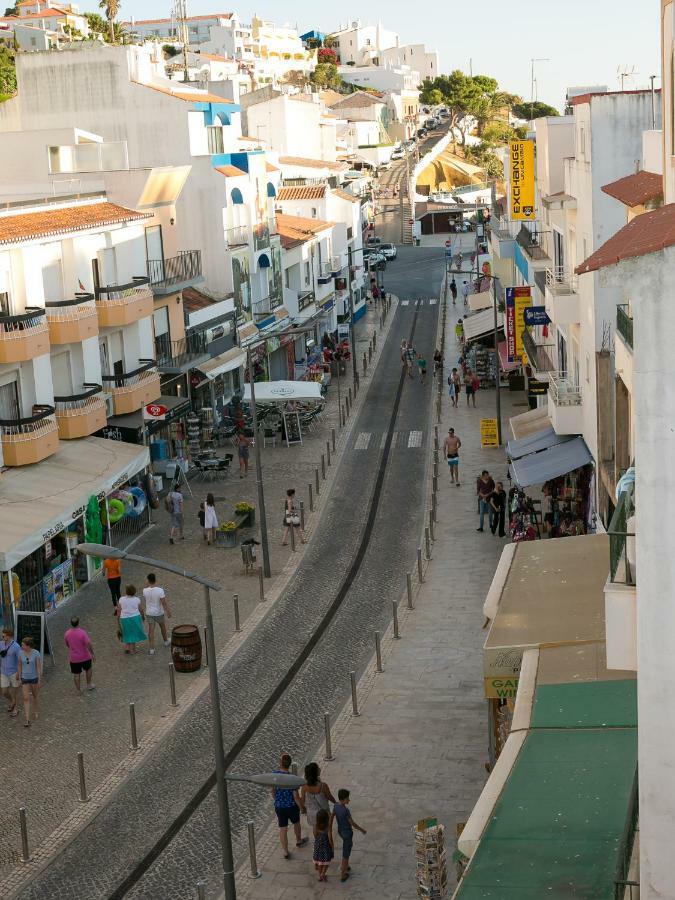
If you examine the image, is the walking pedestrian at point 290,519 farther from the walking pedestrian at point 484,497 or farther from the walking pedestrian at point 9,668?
the walking pedestrian at point 9,668

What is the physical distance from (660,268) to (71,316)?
2787 centimetres

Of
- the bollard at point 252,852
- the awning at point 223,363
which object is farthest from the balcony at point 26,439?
the bollard at point 252,852

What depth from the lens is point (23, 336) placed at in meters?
33.5

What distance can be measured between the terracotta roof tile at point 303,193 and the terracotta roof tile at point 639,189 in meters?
50.5

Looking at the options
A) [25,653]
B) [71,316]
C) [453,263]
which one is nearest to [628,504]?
[25,653]

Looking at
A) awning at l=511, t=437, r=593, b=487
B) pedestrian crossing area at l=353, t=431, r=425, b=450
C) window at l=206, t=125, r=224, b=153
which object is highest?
window at l=206, t=125, r=224, b=153

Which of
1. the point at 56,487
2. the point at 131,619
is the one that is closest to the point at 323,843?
the point at 131,619

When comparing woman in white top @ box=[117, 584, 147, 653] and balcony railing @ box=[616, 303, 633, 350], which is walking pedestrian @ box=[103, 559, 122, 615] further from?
balcony railing @ box=[616, 303, 633, 350]

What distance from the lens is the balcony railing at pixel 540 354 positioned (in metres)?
42.9

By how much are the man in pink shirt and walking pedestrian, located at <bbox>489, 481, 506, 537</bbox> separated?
13394mm

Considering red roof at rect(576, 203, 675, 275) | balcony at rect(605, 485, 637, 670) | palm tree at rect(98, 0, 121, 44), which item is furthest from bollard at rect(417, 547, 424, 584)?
palm tree at rect(98, 0, 121, 44)

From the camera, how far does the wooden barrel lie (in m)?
27.2

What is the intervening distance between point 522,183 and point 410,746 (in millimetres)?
29546

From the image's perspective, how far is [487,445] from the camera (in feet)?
154
